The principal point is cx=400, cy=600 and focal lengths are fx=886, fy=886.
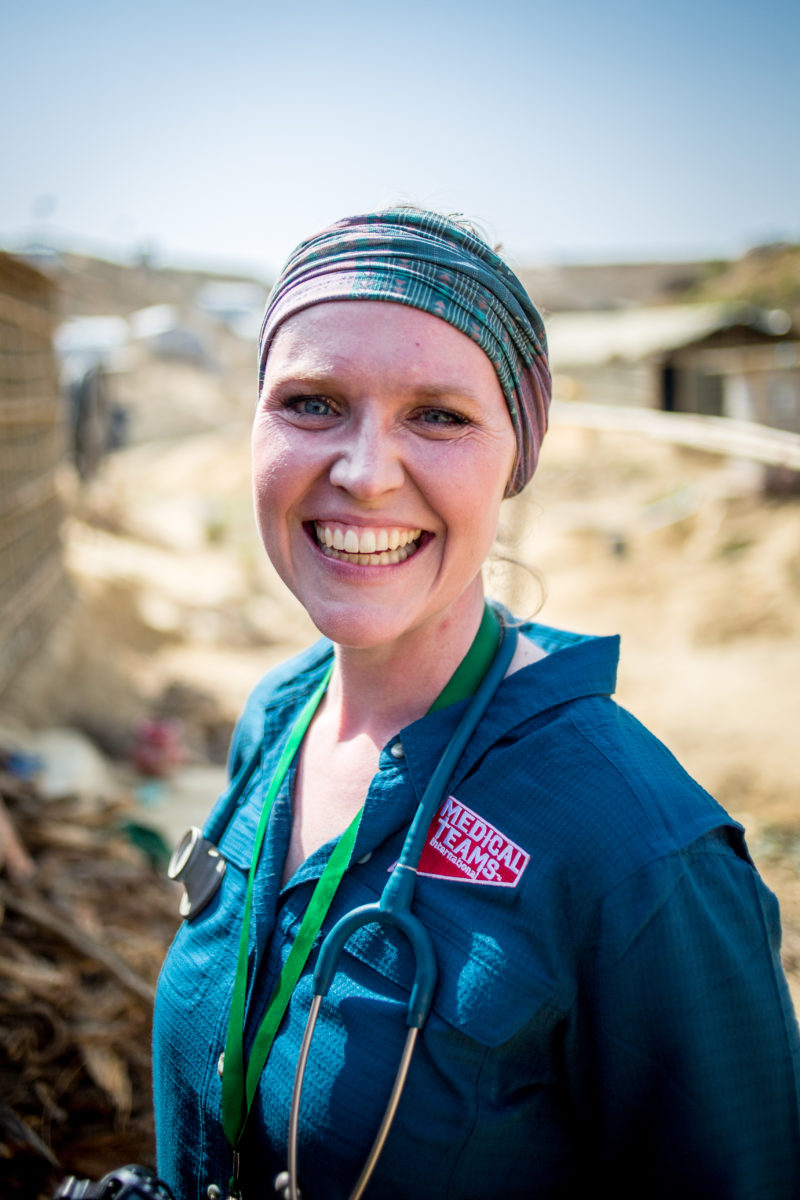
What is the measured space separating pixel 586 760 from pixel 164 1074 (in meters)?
0.84

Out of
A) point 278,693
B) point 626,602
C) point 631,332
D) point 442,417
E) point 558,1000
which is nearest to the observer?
point 558,1000

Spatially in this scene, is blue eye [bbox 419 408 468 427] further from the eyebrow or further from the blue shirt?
the blue shirt

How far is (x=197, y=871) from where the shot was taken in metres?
1.46

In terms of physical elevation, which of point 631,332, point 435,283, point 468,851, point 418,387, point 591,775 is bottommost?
point 468,851

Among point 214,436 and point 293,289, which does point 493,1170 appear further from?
point 214,436

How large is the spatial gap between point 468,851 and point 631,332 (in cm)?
2084

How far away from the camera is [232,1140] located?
1206 mm

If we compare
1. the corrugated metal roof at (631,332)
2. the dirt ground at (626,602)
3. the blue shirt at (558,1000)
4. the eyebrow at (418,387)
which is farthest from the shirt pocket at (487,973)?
the corrugated metal roof at (631,332)

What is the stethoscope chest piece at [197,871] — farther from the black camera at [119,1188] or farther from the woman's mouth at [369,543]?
the woman's mouth at [369,543]

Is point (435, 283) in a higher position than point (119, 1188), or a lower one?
higher

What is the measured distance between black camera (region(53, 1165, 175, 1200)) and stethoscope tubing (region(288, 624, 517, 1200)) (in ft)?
0.92

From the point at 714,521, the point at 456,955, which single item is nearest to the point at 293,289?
the point at 456,955

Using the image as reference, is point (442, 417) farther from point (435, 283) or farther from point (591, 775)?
point (591, 775)

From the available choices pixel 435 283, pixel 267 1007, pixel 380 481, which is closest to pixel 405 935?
pixel 267 1007
